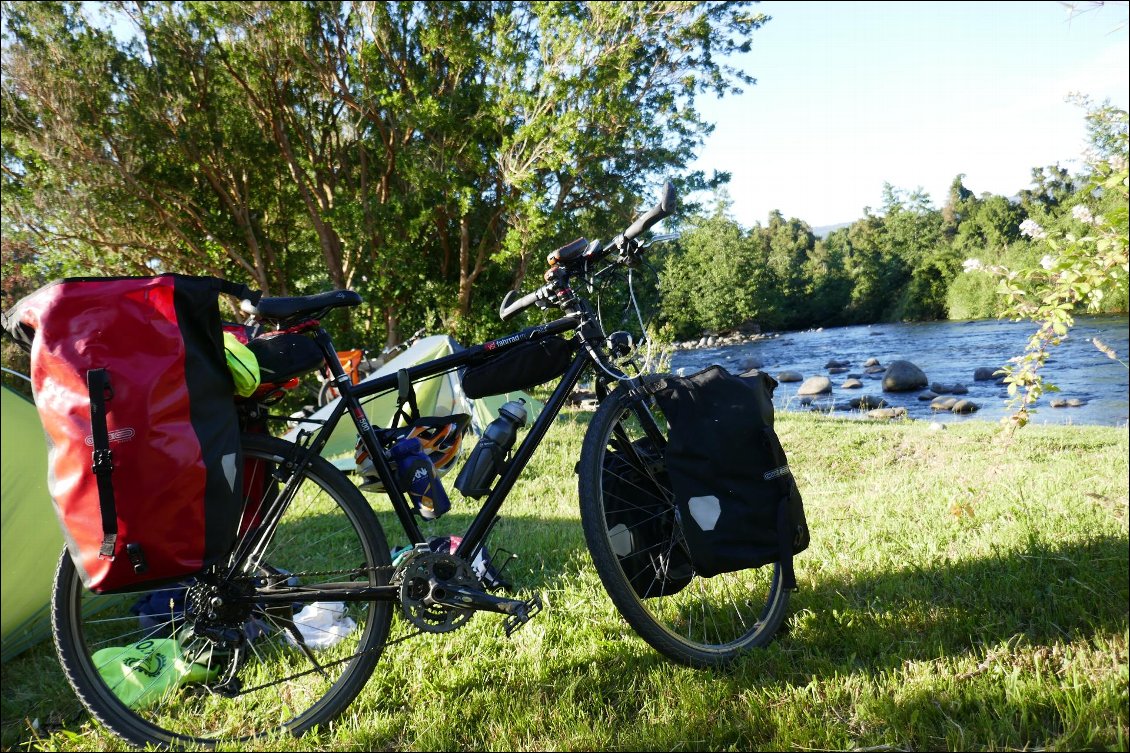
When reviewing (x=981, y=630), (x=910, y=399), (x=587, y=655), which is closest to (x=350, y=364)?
(x=587, y=655)

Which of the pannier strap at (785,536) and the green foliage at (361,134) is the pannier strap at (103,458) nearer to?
the pannier strap at (785,536)

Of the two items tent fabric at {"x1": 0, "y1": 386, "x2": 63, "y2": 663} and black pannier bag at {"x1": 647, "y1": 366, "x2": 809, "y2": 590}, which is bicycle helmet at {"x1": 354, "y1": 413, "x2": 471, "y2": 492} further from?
tent fabric at {"x1": 0, "y1": 386, "x2": 63, "y2": 663}

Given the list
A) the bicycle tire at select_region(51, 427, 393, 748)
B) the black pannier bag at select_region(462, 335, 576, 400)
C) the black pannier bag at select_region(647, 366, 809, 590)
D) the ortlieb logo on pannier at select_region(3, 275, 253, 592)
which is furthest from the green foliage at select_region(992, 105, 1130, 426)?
the ortlieb logo on pannier at select_region(3, 275, 253, 592)

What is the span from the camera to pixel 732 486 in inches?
82.4

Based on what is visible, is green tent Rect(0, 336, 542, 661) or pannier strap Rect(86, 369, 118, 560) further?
green tent Rect(0, 336, 542, 661)

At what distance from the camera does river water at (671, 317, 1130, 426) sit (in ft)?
37.3

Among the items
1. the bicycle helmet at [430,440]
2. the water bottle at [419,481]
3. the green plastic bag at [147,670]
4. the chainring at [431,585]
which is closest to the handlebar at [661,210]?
the bicycle helmet at [430,440]

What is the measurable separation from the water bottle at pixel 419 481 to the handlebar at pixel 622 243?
0.56m

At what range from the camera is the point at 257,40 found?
10906 millimetres

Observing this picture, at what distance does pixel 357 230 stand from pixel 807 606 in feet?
36.6

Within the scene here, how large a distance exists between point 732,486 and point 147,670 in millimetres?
2114

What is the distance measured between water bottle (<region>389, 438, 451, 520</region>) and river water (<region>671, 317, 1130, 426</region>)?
11.4 feet

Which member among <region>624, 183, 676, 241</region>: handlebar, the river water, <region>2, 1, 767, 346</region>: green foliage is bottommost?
the river water

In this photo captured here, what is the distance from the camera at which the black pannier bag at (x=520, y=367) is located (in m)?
2.21
